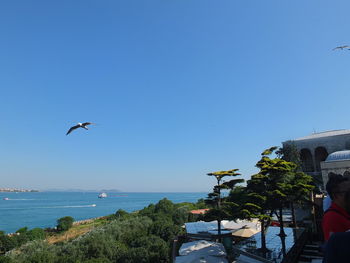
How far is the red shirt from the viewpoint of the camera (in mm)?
2359

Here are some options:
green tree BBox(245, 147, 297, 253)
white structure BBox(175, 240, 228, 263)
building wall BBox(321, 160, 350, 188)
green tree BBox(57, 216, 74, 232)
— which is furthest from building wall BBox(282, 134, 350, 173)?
green tree BBox(57, 216, 74, 232)

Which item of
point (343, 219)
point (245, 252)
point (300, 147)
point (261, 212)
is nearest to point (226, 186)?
point (261, 212)

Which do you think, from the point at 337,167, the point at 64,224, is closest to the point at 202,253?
the point at 337,167

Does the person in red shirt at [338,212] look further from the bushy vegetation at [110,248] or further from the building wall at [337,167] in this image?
the building wall at [337,167]

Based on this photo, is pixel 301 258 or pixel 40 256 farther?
pixel 40 256

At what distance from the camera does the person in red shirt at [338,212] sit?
2379 millimetres

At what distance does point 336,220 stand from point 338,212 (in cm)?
9

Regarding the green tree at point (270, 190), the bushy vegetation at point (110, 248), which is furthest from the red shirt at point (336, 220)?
the bushy vegetation at point (110, 248)

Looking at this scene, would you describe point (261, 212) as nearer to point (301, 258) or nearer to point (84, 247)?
point (301, 258)

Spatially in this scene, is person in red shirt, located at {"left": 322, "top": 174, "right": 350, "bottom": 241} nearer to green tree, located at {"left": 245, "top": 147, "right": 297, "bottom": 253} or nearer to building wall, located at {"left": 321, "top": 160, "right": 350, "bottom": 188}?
green tree, located at {"left": 245, "top": 147, "right": 297, "bottom": 253}

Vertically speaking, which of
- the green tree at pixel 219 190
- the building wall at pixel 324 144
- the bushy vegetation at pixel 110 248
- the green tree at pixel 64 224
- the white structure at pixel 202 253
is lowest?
the green tree at pixel 64 224

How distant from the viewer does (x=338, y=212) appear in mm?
2434

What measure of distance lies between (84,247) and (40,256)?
14.3 feet

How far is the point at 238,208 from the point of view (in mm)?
12742
